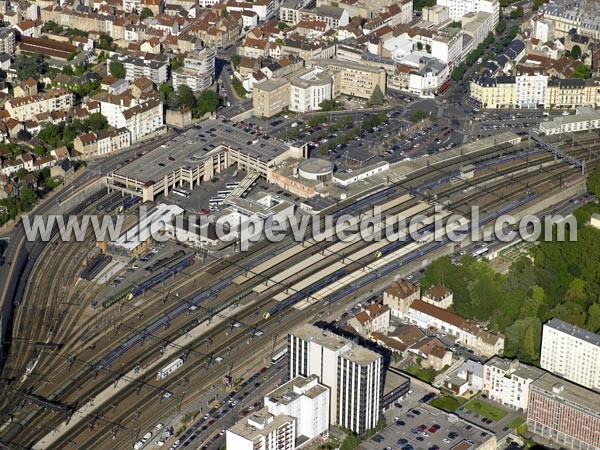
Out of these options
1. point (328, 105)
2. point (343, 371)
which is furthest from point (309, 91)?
point (343, 371)

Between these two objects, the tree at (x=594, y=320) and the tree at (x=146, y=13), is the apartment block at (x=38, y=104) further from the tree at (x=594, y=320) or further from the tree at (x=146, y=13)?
the tree at (x=594, y=320)

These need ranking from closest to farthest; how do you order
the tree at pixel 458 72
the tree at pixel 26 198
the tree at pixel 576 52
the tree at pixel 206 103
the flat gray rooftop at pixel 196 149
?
the tree at pixel 26 198
the flat gray rooftop at pixel 196 149
the tree at pixel 206 103
the tree at pixel 458 72
the tree at pixel 576 52

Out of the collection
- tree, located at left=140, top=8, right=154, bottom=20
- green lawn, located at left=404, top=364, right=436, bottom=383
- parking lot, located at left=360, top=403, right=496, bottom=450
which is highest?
tree, located at left=140, top=8, right=154, bottom=20

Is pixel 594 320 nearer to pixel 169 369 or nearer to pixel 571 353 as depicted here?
pixel 571 353

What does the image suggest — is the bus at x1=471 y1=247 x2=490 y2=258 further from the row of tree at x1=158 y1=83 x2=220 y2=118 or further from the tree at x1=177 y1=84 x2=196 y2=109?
the tree at x1=177 y1=84 x2=196 y2=109

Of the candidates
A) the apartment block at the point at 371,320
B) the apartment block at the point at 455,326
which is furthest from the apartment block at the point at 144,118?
the apartment block at the point at 455,326

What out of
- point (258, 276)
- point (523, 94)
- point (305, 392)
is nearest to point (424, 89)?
point (523, 94)

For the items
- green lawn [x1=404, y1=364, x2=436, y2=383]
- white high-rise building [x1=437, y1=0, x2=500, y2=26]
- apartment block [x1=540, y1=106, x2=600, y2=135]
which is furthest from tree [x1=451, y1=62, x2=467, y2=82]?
green lawn [x1=404, y1=364, x2=436, y2=383]
